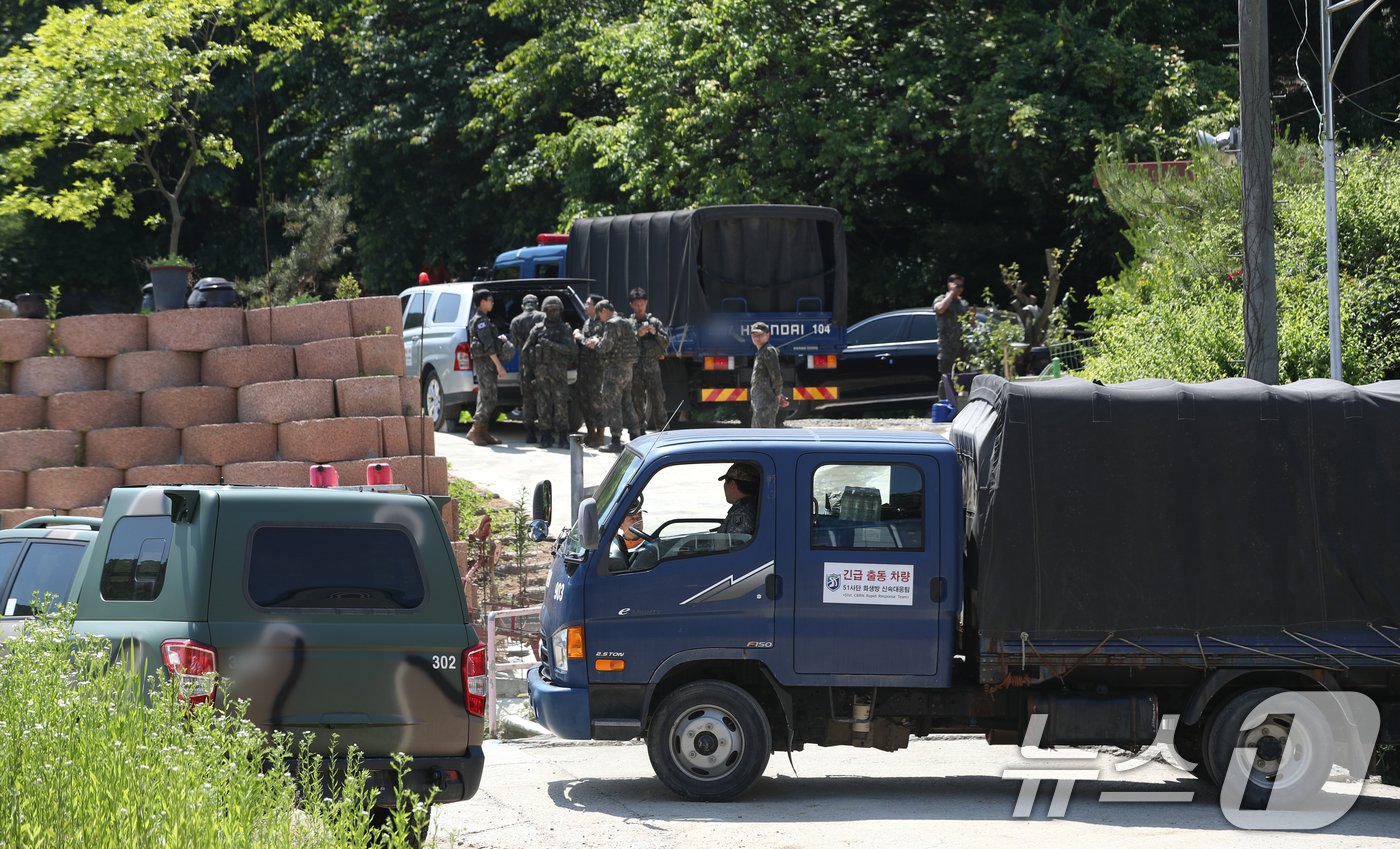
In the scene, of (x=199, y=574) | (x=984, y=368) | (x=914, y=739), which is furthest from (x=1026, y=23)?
(x=199, y=574)

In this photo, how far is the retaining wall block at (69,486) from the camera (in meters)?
14.5

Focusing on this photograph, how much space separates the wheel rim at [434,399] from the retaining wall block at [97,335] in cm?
637

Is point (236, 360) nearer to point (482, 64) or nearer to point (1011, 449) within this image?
point (1011, 449)

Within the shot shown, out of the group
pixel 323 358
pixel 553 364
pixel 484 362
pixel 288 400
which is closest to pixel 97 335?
pixel 288 400

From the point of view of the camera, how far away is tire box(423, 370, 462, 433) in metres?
21.2

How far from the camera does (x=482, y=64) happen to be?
3503cm

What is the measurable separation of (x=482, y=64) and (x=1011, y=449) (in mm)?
28471

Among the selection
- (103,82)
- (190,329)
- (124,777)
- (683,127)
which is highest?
(683,127)

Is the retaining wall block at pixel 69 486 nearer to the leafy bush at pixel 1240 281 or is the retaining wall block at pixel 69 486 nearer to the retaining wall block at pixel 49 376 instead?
the retaining wall block at pixel 49 376

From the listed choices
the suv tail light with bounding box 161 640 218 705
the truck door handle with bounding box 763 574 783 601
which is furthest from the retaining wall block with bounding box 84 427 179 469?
the suv tail light with bounding box 161 640 218 705

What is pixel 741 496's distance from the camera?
A: 28.4 feet

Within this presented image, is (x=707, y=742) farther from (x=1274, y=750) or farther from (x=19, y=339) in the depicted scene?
(x=19, y=339)

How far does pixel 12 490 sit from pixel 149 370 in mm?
1596

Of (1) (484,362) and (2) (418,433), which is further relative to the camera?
(1) (484,362)
